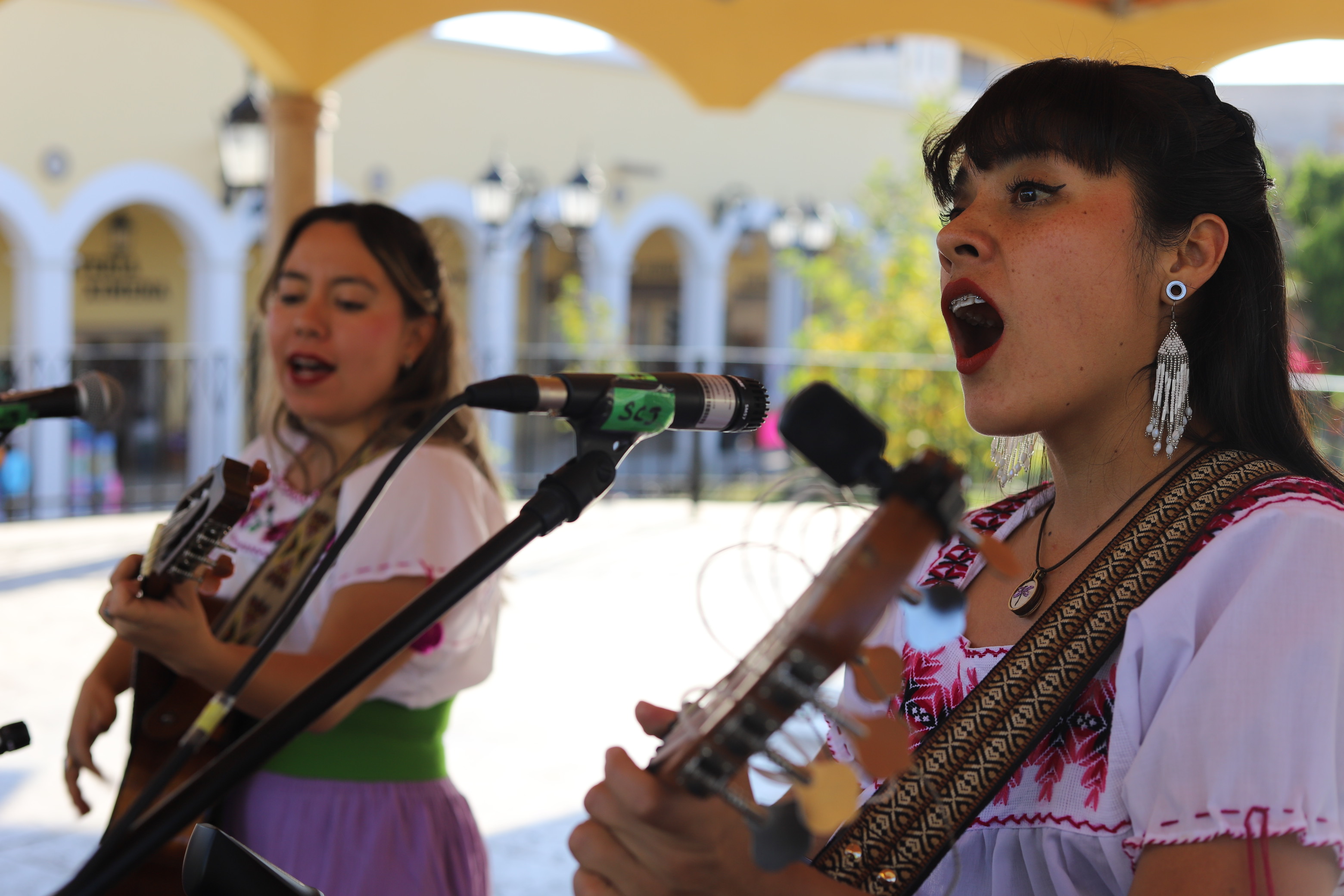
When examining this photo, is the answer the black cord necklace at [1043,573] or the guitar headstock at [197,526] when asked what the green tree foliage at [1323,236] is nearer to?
the black cord necklace at [1043,573]

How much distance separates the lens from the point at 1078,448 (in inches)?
53.4

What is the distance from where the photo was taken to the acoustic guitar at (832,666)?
2.41 ft

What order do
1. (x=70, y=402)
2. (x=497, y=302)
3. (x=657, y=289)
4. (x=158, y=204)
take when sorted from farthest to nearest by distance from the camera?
(x=657, y=289) < (x=497, y=302) < (x=158, y=204) < (x=70, y=402)

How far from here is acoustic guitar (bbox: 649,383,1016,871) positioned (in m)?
0.73

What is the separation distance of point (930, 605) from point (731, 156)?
17.9 meters

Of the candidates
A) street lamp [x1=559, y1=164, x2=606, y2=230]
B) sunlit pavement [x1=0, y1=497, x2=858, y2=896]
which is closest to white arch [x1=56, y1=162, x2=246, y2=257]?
sunlit pavement [x1=0, y1=497, x2=858, y2=896]

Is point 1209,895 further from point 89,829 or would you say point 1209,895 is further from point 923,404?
point 923,404

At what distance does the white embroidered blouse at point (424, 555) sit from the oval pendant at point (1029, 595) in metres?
0.78

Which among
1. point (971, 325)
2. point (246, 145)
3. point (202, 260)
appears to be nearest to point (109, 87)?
point (202, 260)

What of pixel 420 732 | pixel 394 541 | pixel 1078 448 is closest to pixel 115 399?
pixel 394 541

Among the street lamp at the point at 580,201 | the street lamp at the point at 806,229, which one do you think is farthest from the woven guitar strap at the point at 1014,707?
the street lamp at the point at 806,229

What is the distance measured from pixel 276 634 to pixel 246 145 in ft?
24.2

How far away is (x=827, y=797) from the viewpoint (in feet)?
2.38

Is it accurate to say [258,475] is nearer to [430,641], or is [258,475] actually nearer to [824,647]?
[430,641]
